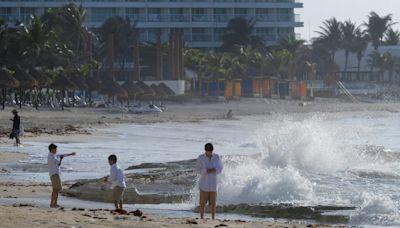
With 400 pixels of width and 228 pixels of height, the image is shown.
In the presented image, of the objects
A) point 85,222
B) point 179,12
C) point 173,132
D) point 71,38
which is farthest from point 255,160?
point 179,12

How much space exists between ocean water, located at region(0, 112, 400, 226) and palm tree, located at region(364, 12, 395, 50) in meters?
82.7

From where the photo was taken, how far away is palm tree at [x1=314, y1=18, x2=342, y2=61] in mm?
115375

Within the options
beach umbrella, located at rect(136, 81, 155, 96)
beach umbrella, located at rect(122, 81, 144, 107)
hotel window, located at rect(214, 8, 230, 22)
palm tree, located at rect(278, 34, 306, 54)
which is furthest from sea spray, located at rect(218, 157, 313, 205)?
hotel window, located at rect(214, 8, 230, 22)

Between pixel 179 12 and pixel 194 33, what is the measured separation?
9.32 feet

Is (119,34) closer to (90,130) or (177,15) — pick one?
(177,15)

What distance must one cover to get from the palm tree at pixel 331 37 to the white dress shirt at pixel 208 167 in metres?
102

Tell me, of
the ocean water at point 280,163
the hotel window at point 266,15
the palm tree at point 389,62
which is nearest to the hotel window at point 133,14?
the hotel window at point 266,15

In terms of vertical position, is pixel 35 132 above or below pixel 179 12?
below

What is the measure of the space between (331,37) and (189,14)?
2138 cm

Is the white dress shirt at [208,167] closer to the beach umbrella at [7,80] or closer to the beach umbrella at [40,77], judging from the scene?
the beach umbrella at [7,80]

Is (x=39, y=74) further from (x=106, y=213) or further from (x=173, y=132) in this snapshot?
(x=106, y=213)

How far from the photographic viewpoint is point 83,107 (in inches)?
2366

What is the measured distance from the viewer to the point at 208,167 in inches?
531

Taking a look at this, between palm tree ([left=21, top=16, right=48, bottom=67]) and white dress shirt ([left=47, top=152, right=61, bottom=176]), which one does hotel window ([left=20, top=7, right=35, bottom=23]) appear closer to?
palm tree ([left=21, top=16, right=48, bottom=67])
